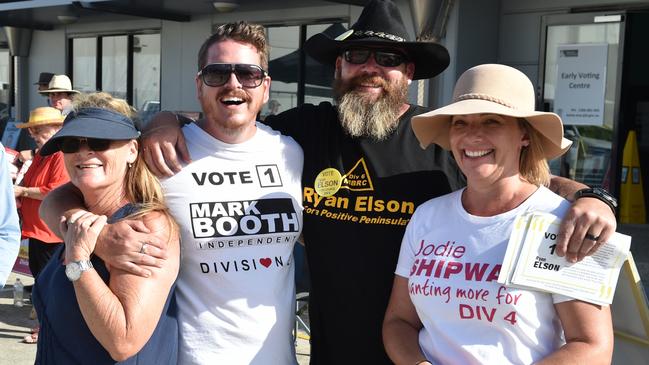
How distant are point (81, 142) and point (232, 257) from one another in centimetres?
63

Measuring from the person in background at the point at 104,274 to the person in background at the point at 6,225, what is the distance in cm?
75

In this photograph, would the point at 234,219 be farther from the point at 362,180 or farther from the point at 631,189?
the point at 631,189

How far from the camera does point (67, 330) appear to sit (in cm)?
208

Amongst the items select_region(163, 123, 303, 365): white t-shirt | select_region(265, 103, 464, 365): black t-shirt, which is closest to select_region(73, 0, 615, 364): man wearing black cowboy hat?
select_region(265, 103, 464, 365): black t-shirt

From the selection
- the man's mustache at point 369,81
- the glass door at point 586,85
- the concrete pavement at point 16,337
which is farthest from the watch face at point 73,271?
the glass door at point 586,85

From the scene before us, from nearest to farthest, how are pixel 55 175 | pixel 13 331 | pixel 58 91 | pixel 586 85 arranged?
pixel 55 175 < pixel 13 331 < pixel 58 91 < pixel 586 85

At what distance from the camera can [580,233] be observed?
195 centimetres

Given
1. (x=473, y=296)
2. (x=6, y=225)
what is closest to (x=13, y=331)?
(x=6, y=225)

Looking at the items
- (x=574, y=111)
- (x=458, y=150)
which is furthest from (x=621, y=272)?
(x=574, y=111)

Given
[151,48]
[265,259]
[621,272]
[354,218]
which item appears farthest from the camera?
[151,48]

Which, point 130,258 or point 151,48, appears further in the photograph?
point 151,48

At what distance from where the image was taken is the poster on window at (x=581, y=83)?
28.5 ft

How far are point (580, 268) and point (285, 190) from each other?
3.66 ft

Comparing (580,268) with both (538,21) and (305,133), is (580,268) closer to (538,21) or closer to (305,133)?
(305,133)
